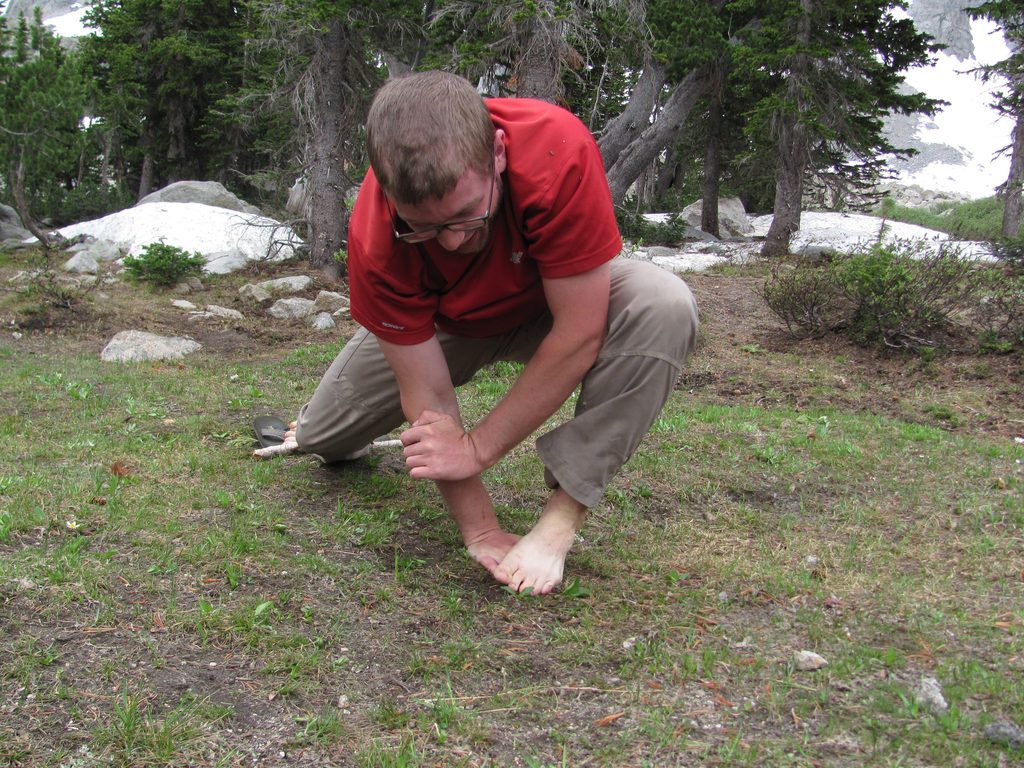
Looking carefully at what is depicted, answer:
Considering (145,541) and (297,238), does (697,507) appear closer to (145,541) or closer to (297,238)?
(145,541)

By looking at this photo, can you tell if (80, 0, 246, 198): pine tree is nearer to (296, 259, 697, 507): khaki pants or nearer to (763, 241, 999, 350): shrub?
(763, 241, 999, 350): shrub

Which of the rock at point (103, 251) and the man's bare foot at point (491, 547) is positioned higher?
the man's bare foot at point (491, 547)

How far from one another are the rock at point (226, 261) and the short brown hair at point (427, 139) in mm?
10554

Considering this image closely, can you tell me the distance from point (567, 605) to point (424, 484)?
115cm

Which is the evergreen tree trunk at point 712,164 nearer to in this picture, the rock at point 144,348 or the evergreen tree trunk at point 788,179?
the evergreen tree trunk at point 788,179

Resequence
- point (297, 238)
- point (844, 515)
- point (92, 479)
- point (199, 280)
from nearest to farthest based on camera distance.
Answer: point (92, 479)
point (844, 515)
point (199, 280)
point (297, 238)

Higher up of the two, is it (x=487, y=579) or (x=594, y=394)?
(x=594, y=394)

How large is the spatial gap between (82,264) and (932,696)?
12648 mm

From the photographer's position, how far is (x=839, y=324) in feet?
24.8

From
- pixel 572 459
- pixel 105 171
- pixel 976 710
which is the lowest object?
pixel 105 171

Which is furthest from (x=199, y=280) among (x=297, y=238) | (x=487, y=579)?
(x=487, y=579)

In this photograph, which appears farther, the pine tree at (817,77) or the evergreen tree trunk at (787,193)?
the evergreen tree trunk at (787,193)

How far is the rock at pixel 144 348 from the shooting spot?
6957 millimetres

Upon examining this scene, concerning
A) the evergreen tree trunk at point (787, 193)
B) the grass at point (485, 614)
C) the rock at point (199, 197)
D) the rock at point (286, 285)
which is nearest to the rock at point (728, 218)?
the evergreen tree trunk at point (787, 193)
